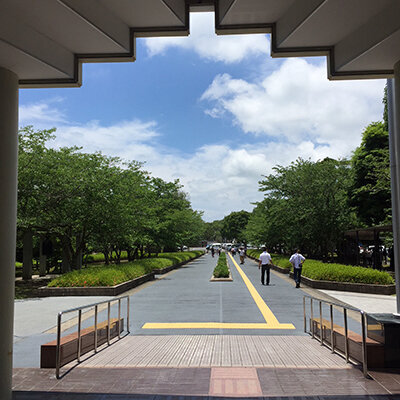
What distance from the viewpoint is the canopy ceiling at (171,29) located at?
4609mm

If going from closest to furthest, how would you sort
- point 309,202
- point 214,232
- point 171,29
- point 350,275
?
point 171,29 → point 350,275 → point 309,202 → point 214,232

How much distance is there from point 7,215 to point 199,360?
3884 millimetres

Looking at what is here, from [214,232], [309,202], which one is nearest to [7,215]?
[309,202]

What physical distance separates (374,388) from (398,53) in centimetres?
439

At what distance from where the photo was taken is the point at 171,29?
512 centimetres

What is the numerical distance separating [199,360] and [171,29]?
16.8ft

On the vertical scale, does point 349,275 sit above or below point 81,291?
above

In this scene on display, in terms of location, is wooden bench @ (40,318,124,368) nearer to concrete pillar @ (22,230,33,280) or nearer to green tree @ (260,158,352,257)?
concrete pillar @ (22,230,33,280)

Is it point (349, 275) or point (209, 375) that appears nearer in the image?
point (209, 375)

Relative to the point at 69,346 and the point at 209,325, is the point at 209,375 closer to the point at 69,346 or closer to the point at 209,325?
the point at 69,346

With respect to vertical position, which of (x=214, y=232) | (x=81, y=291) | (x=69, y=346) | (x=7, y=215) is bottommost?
(x=81, y=291)

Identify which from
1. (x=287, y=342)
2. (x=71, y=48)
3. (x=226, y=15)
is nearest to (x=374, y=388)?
(x=287, y=342)

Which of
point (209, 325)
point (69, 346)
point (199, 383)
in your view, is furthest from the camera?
point (209, 325)

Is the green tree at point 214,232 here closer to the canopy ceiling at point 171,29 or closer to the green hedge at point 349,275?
the green hedge at point 349,275
